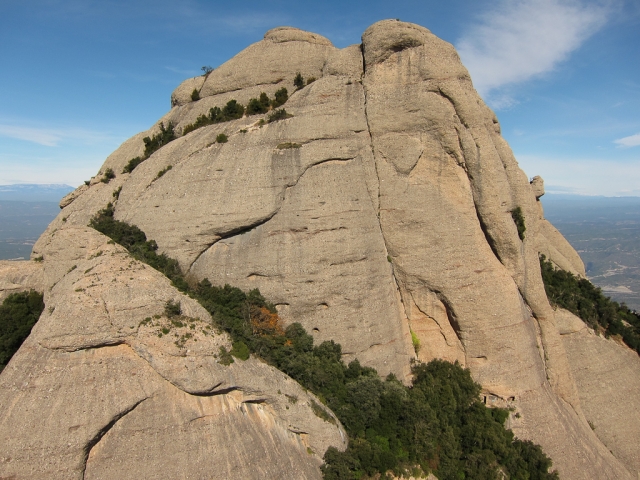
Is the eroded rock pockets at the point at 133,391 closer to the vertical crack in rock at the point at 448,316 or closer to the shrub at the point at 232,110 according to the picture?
the vertical crack in rock at the point at 448,316

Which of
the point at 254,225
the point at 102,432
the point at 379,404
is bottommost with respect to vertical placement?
the point at 379,404

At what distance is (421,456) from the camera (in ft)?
57.4

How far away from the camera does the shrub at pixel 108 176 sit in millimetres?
27337

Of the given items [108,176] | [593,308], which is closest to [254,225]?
[108,176]

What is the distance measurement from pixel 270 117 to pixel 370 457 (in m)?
18.1

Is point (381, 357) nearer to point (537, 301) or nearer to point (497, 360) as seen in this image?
point (497, 360)

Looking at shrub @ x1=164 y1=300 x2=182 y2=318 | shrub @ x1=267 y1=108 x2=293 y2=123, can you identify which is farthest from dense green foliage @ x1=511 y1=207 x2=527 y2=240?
shrub @ x1=164 y1=300 x2=182 y2=318

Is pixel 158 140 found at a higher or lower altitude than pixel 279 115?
lower

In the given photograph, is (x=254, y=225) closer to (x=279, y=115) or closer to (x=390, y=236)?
(x=279, y=115)

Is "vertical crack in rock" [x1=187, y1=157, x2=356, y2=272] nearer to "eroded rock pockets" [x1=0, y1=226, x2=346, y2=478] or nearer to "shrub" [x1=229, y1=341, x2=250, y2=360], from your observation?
"eroded rock pockets" [x1=0, y1=226, x2=346, y2=478]

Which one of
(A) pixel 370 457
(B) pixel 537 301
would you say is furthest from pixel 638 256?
(A) pixel 370 457

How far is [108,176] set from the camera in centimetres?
2778

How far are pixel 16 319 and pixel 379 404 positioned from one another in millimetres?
17214

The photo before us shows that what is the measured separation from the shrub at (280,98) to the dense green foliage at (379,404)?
11.5 m
